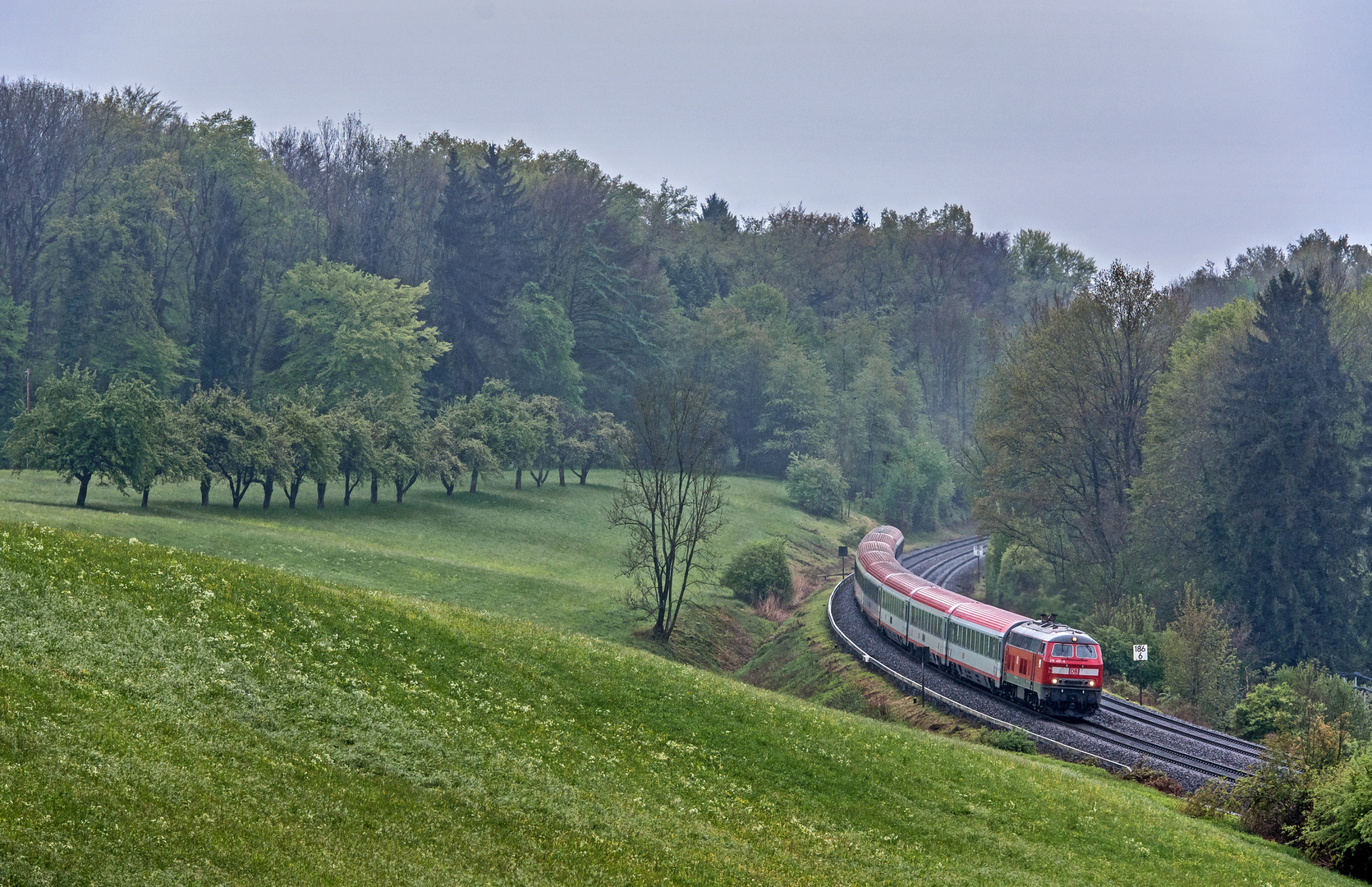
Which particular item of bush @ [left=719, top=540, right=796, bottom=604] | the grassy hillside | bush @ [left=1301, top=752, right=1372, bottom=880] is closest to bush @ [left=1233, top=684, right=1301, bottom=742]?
the grassy hillside

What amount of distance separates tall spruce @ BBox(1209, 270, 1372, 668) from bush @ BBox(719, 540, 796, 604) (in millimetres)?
26860

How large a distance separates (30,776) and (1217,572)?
6737cm

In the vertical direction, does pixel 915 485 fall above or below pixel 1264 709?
above

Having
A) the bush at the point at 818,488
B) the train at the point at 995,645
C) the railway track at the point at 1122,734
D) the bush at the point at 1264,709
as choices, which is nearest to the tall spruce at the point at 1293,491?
the bush at the point at 1264,709

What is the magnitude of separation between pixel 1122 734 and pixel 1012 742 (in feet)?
18.1

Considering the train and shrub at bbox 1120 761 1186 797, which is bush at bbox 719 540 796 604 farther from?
shrub at bbox 1120 761 1186 797

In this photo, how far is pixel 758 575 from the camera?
67625 millimetres

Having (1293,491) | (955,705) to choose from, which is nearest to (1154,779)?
(955,705)

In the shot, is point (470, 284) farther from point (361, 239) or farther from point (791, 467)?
point (791, 467)

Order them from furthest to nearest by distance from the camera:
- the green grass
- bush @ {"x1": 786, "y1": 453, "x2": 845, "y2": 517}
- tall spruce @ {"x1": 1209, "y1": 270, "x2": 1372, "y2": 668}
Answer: bush @ {"x1": 786, "y1": 453, "x2": 845, "y2": 517}
tall spruce @ {"x1": 1209, "y1": 270, "x2": 1372, "y2": 668}
the green grass

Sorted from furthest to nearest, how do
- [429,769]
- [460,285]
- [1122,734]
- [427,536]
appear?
[460,285], [427,536], [1122,734], [429,769]

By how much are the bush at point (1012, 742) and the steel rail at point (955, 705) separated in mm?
659

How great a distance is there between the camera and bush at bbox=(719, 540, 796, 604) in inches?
2662

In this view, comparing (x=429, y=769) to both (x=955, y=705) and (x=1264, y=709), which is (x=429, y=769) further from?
(x=1264, y=709)
